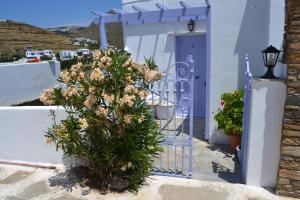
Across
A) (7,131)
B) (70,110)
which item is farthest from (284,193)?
(7,131)

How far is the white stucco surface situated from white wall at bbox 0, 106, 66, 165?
124 inches

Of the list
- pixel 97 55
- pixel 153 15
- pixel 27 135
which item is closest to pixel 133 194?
pixel 97 55

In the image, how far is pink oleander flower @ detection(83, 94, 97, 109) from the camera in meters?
3.70

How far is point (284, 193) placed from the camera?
12.7 ft

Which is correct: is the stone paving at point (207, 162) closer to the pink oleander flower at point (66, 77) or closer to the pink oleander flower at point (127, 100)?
the pink oleander flower at point (127, 100)

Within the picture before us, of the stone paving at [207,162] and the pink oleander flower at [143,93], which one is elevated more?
the pink oleander flower at [143,93]

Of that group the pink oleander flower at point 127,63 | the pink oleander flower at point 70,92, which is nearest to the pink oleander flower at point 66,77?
the pink oleander flower at point 70,92

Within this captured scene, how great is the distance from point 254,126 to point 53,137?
2.83m

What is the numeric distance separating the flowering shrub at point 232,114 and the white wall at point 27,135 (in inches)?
128

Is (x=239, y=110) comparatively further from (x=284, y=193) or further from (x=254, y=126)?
(x=284, y=193)

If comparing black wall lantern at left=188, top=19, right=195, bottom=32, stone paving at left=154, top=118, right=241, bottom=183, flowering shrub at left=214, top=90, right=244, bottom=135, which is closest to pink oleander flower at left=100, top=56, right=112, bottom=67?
stone paving at left=154, top=118, right=241, bottom=183

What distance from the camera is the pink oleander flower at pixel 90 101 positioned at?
3.70 metres

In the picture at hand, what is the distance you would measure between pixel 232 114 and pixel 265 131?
1841 millimetres

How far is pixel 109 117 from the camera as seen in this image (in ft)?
12.9
